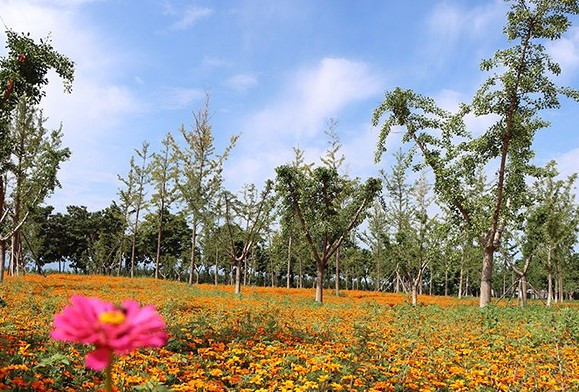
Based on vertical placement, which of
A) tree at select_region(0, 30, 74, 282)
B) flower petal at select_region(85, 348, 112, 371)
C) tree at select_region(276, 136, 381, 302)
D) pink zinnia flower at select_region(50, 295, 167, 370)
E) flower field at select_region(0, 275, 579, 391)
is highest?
tree at select_region(0, 30, 74, 282)

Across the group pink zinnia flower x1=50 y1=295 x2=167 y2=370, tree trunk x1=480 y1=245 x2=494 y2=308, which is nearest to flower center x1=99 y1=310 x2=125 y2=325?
pink zinnia flower x1=50 y1=295 x2=167 y2=370

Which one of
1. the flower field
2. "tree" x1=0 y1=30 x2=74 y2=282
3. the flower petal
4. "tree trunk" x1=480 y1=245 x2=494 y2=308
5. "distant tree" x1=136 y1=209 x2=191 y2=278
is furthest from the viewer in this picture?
"distant tree" x1=136 y1=209 x2=191 y2=278

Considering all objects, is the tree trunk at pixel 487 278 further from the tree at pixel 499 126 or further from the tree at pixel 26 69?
the tree at pixel 26 69

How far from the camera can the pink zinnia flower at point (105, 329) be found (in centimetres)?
112

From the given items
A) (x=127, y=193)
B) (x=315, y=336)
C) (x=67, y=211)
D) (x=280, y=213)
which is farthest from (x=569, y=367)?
(x=67, y=211)

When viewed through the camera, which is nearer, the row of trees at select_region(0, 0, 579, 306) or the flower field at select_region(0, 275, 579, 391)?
the flower field at select_region(0, 275, 579, 391)

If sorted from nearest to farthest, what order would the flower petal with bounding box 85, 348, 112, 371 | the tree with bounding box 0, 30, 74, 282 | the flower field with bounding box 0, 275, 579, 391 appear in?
the flower petal with bounding box 85, 348, 112, 371, the flower field with bounding box 0, 275, 579, 391, the tree with bounding box 0, 30, 74, 282

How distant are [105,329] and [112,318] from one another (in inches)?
1.2

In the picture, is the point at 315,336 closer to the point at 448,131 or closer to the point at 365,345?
the point at 365,345

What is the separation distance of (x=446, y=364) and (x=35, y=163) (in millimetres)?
25831

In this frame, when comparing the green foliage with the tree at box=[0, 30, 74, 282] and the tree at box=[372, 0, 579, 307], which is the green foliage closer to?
the tree at box=[0, 30, 74, 282]

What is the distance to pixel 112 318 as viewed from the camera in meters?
1.17

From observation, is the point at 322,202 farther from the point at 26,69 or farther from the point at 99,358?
the point at 99,358

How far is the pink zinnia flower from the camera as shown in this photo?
112 cm
